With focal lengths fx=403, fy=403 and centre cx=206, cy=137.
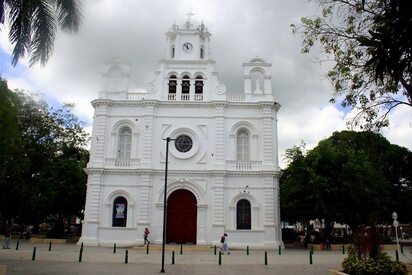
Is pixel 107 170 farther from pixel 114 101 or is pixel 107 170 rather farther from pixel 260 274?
pixel 260 274

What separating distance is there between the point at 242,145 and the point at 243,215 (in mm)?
5443

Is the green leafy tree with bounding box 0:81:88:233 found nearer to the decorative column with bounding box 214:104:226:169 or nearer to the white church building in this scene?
the white church building

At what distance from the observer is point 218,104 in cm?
3120

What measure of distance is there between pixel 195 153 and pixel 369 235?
1818cm

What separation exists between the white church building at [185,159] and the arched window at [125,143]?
78 mm

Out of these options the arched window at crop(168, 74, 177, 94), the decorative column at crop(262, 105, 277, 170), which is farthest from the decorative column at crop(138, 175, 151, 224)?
the decorative column at crop(262, 105, 277, 170)

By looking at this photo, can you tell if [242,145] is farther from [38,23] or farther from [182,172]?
[38,23]

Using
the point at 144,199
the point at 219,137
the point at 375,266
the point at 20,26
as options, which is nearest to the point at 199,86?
the point at 219,137

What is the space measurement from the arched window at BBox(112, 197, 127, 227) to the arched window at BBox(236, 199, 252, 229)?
8241mm

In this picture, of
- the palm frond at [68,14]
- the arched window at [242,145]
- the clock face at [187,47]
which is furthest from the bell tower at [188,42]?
the palm frond at [68,14]

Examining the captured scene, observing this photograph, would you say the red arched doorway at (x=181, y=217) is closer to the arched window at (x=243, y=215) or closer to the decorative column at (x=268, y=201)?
the arched window at (x=243, y=215)

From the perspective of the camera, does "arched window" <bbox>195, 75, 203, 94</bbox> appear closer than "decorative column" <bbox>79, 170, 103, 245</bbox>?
No

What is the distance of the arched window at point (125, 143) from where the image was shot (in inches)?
1230

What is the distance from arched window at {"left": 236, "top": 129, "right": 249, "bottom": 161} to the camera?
3116cm
